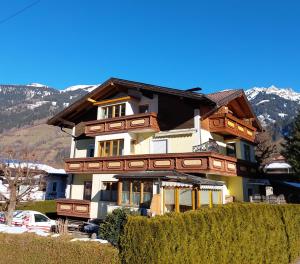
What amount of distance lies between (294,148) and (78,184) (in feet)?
72.5

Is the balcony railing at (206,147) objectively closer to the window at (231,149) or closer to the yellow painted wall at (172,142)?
the yellow painted wall at (172,142)

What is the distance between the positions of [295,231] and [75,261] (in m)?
10.7

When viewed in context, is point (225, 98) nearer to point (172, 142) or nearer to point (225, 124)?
point (225, 124)

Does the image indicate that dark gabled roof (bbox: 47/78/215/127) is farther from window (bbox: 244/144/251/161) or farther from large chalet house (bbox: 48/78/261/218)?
window (bbox: 244/144/251/161)

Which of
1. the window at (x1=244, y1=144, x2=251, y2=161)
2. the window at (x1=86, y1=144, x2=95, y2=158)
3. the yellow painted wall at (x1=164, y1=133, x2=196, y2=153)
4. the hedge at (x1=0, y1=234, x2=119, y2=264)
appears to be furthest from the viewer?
the window at (x1=86, y1=144, x2=95, y2=158)

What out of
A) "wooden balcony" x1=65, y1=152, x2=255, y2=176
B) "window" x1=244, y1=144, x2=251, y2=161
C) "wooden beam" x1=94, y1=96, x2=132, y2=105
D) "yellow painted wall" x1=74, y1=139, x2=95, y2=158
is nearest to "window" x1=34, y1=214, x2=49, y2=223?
"wooden balcony" x1=65, y1=152, x2=255, y2=176

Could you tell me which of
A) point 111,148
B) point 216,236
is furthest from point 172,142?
point 216,236

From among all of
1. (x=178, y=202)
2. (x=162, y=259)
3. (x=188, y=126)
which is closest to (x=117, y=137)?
(x=188, y=126)

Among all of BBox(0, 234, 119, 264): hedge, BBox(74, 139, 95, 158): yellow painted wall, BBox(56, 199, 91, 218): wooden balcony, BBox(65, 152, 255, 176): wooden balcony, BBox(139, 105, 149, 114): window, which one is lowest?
BBox(0, 234, 119, 264): hedge

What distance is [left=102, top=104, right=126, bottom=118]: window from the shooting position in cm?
2861

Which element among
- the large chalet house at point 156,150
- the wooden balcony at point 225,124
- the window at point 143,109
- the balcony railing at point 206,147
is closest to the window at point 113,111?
the large chalet house at point 156,150

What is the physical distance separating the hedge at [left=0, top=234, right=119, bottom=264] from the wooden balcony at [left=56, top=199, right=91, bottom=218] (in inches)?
600

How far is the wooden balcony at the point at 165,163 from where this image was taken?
21.6 m

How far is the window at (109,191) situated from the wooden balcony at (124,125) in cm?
432
